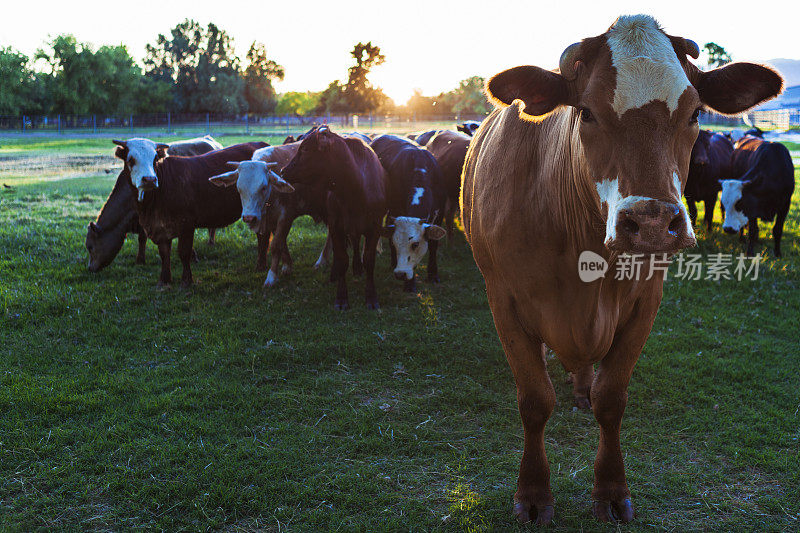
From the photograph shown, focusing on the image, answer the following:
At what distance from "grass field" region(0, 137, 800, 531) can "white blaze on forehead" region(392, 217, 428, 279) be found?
0.45m

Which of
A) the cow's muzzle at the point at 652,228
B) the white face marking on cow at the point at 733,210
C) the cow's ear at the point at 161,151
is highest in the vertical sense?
the cow's ear at the point at 161,151

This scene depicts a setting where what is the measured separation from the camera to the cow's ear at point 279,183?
7.94 m

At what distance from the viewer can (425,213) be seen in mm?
8070

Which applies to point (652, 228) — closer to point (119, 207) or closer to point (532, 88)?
point (532, 88)

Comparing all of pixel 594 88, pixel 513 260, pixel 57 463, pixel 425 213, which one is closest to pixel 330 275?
pixel 425 213

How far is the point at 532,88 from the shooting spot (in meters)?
2.70

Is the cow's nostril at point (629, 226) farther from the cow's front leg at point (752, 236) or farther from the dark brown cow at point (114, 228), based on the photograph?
the cow's front leg at point (752, 236)

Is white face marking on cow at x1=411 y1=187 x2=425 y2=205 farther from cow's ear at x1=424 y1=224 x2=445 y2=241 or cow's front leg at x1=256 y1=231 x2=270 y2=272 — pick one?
cow's front leg at x1=256 y1=231 x2=270 y2=272

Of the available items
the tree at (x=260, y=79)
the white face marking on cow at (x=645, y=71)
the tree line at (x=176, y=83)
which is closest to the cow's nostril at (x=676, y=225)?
the white face marking on cow at (x=645, y=71)

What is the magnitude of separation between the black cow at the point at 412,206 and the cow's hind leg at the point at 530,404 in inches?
167

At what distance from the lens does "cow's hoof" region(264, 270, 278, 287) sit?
8.22 m

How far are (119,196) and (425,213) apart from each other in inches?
183

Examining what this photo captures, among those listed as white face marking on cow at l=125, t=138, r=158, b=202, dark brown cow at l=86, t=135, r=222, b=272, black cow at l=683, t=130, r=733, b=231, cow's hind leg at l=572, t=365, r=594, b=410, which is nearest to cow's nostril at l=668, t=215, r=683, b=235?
cow's hind leg at l=572, t=365, r=594, b=410

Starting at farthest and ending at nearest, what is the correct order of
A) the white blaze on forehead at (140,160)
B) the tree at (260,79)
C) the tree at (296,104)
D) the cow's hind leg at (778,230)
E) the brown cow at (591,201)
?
1. the tree at (296,104)
2. the tree at (260,79)
3. the cow's hind leg at (778,230)
4. the white blaze on forehead at (140,160)
5. the brown cow at (591,201)
